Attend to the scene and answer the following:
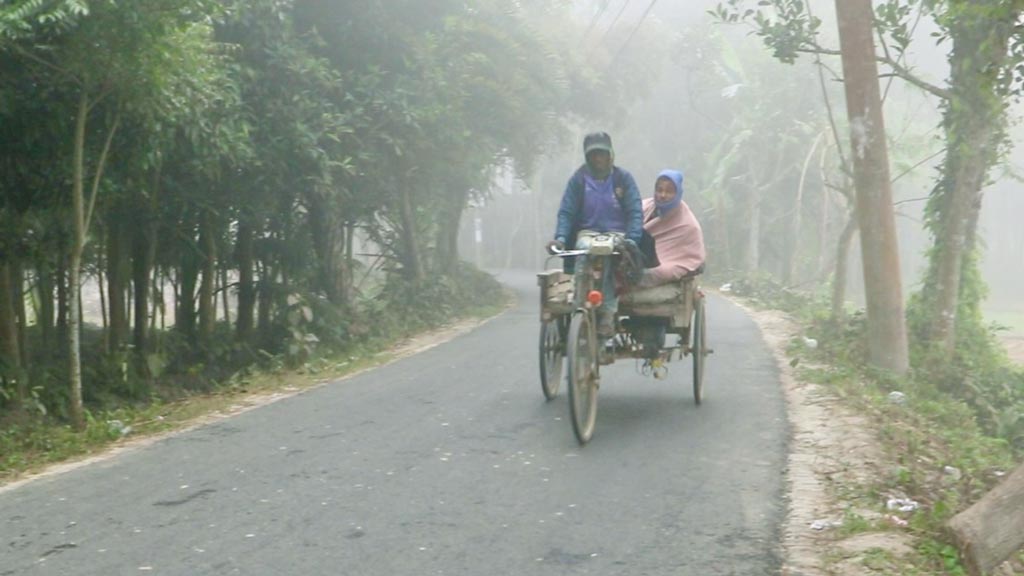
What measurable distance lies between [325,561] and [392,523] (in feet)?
2.33

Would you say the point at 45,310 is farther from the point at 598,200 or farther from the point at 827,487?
the point at 827,487

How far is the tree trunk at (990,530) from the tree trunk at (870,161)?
6.94 metres

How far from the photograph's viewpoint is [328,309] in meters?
17.1

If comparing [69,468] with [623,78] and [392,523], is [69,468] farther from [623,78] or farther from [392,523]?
[623,78]

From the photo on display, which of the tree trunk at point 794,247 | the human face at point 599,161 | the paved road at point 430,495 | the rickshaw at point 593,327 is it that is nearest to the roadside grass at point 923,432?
the paved road at point 430,495

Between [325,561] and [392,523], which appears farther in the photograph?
[392,523]

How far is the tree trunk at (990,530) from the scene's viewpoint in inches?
232

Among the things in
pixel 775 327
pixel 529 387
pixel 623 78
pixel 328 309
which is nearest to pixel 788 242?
pixel 623 78

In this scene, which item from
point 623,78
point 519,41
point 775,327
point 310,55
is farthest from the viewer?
point 623,78

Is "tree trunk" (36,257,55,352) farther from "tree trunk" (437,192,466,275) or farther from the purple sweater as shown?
"tree trunk" (437,192,466,275)

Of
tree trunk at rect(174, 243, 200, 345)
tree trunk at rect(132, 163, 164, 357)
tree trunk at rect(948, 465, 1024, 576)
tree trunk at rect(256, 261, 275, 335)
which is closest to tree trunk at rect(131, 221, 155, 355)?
tree trunk at rect(132, 163, 164, 357)

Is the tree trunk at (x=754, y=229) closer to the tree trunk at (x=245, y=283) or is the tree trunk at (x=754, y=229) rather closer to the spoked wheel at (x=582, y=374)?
the tree trunk at (x=245, y=283)

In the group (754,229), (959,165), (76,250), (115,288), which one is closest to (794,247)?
(754,229)

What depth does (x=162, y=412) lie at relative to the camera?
11242 mm
